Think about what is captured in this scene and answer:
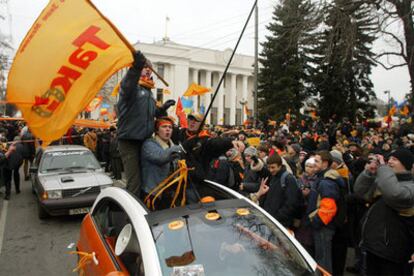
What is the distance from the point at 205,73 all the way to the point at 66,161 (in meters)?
65.5

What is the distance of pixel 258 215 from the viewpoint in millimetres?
3090

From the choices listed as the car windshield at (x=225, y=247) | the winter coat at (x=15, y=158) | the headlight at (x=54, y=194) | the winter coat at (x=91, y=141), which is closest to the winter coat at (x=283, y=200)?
the car windshield at (x=225, y=247)

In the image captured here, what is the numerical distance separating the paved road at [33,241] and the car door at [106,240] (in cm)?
188

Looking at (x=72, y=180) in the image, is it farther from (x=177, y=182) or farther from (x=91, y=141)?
(x=91, y=141)

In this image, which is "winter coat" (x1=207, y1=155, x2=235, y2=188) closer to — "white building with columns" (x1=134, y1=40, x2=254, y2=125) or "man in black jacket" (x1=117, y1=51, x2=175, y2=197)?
"man in black jacket" (x1=117, y1=51, x2=175, y2=197)

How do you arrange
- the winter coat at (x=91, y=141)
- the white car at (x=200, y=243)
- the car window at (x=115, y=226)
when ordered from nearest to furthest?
the white car at (x=200, y=243) → the car window at (x=115, y=226) → the winter coat at (x=91, y=141)

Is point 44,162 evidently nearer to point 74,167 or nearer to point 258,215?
point 74,167

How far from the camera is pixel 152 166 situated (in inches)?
153

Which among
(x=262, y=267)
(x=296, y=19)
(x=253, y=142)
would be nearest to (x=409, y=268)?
(x=262, y=267)

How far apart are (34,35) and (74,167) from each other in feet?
19.3

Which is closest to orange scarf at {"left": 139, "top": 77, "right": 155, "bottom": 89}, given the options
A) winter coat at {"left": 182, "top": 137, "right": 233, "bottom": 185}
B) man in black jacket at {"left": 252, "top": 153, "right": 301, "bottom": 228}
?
winter coat at {"left": 182, "top": 137, "right": 233, "bottom": 185}

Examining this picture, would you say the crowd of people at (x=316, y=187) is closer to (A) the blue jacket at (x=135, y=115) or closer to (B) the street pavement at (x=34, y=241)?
(A) the blue jacket at (x=135, y=115)

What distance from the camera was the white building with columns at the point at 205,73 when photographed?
64537mm

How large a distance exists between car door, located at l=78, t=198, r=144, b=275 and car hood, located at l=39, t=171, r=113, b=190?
412cm
